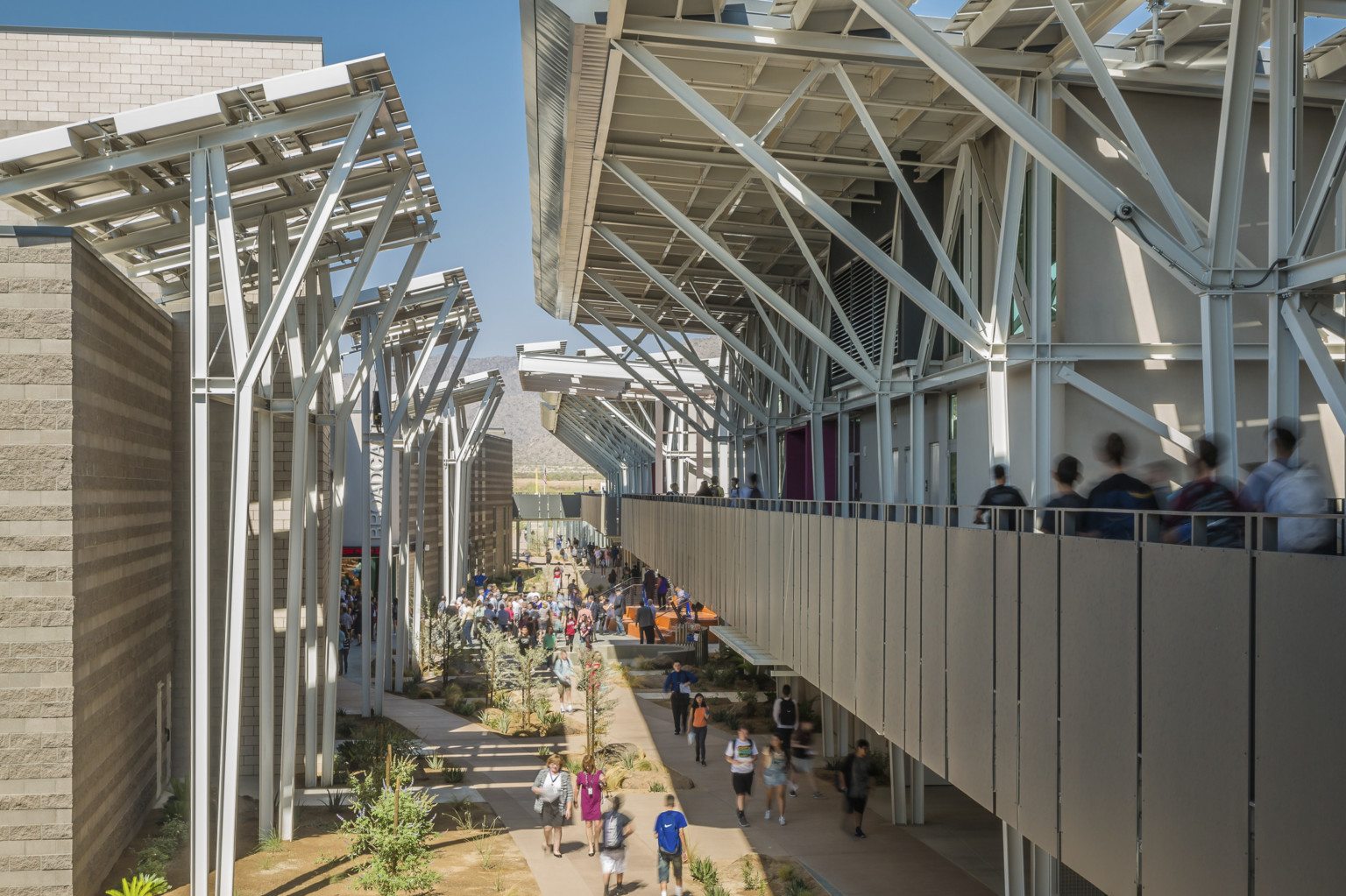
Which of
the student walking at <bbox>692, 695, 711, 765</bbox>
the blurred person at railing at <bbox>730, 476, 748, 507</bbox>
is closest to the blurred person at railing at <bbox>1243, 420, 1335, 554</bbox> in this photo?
the blurred person at railing at <bbox>730, 476, 748, 507</bbox>

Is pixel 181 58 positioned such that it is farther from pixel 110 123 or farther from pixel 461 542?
pixel 461 542

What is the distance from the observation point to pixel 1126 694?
6.24 metres

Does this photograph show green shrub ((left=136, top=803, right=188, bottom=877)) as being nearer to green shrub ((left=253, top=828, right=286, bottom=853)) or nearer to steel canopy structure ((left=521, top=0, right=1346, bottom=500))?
green shrub ((left=253, top=828, right=286, bottom=853))

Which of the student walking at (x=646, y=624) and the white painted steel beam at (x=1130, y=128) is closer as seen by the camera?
the white painted steel beam at (x=1130, y=128)

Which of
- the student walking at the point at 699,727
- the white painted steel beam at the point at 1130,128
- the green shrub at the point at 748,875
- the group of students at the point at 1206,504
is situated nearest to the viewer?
the group of students at the point at 1206,504

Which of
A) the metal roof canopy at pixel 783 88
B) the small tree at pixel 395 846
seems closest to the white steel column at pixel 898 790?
the small tree at pixel 395 846

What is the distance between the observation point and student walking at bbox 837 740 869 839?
51.7 feet

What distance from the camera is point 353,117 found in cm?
1346

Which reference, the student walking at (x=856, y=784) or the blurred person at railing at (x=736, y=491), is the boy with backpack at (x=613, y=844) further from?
the blurred person at railing at (x=736, y=491)

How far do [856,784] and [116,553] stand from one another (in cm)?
1021

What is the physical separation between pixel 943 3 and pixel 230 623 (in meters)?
11.4

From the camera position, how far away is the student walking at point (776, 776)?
1689 cm

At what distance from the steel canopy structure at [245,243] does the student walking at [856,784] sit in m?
7.87

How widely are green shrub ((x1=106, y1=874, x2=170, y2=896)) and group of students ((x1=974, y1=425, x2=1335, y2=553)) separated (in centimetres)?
1026
